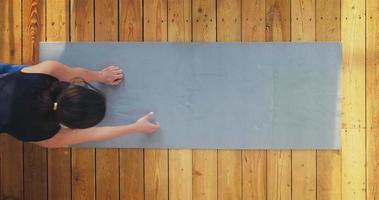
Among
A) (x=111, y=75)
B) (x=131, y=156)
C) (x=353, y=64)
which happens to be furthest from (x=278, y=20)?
(x=131, y=156)

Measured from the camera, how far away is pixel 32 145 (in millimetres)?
1630

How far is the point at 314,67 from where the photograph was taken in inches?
62.5

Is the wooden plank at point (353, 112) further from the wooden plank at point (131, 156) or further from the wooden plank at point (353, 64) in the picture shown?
the wooden plank at point (131, 156)

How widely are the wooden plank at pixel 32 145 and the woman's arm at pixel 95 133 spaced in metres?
0.12

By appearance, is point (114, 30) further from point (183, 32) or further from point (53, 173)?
point (53, 173)

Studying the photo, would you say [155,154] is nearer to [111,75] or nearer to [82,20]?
[111,75]

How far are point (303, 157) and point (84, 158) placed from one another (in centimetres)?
86

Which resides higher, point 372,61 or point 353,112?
point 372,61

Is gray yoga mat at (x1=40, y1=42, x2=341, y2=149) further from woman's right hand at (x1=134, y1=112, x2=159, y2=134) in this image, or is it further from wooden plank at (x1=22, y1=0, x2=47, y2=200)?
wooden plank at (x1=22, y1=0, x2=47, y2=200)

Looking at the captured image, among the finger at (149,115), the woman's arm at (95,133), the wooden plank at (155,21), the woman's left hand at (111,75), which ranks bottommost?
the woman's arm at (95,133)

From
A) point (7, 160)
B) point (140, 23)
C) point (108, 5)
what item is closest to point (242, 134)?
point (140, 23)

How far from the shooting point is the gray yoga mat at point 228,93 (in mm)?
1586

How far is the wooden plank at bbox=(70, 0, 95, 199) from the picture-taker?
1627 millimetres

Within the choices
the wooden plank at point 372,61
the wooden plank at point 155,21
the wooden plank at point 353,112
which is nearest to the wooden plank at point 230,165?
the wooden plank at point 155,21
